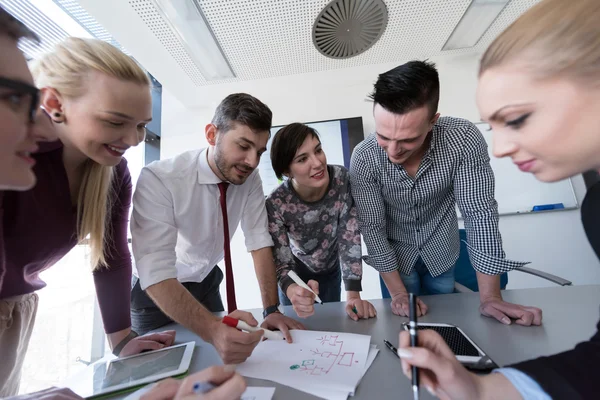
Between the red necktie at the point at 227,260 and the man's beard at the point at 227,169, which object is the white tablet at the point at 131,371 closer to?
the red necktie at the point at 227,260

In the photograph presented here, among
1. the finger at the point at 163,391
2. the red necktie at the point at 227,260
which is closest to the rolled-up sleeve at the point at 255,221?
the red necktie at the point at 227,260

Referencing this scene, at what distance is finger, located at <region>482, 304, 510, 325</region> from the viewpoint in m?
0.90

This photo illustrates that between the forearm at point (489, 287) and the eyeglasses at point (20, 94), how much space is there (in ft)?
4.52

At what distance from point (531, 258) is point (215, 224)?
2.58 metres

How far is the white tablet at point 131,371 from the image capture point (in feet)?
2.25

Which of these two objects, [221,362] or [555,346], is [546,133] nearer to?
[555,346]

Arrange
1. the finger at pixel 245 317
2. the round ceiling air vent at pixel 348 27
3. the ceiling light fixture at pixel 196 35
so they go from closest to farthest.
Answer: the finger at pixel 245 317, the ceiling light fixture at pixel 196 35, the round ceiling air vent at pixel 348 27

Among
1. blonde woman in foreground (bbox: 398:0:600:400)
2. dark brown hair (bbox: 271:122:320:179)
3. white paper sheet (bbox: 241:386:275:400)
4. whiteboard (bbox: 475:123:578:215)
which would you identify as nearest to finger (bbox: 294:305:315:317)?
white paper sheet (bbox: 241:386:275:400)

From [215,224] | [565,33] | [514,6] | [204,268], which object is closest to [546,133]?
[565,33]

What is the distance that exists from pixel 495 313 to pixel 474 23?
2.20m

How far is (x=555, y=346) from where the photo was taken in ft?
2.42

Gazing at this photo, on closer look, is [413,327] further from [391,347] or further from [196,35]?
[196,35]

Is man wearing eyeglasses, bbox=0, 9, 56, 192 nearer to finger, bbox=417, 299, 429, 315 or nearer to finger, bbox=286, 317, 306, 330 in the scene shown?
finger, bbox=286, 317, 306, 330

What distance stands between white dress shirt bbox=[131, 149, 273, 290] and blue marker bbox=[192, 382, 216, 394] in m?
0.57
